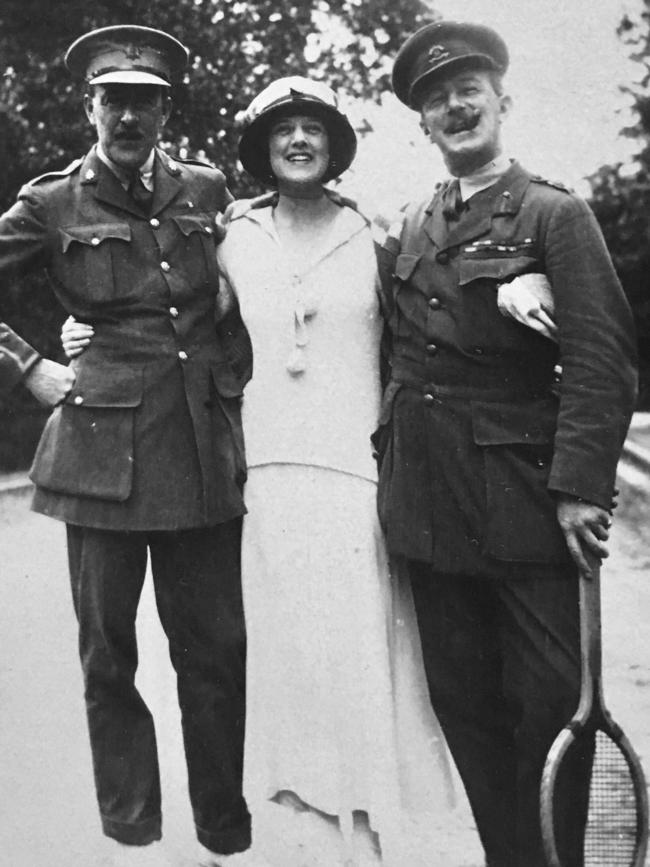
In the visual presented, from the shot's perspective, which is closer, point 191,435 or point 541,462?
point 541,462

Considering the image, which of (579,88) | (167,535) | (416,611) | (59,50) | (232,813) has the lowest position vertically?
(232,813)

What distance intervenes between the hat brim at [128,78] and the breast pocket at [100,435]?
0.80 metres

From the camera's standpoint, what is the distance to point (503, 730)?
299 centimetres

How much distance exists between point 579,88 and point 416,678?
228 cm

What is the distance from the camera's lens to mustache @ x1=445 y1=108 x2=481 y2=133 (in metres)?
2.82

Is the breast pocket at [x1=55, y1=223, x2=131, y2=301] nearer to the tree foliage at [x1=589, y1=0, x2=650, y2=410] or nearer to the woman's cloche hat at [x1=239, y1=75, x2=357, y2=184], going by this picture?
the woman's cloche hat at [x1=239, y1=75, x2=357, y2=184]

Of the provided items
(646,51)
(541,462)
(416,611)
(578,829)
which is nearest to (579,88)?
(646,51)

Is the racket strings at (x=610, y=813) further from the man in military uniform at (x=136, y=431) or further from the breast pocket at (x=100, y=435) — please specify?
the breast pocket at (x=100, y=435)

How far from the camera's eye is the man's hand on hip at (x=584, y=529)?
106 inches

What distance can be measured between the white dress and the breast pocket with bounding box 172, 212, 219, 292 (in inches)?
3.2

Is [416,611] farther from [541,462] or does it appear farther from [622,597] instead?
[622,597]

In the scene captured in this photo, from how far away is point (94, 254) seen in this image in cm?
303

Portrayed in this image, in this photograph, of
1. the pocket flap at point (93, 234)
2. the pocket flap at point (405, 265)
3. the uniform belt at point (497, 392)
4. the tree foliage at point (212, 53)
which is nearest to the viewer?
the uniform belt at point (497, 392)

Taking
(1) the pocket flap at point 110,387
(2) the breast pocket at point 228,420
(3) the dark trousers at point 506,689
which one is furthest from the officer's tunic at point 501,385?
(1) the pocket flap at point 110,387
